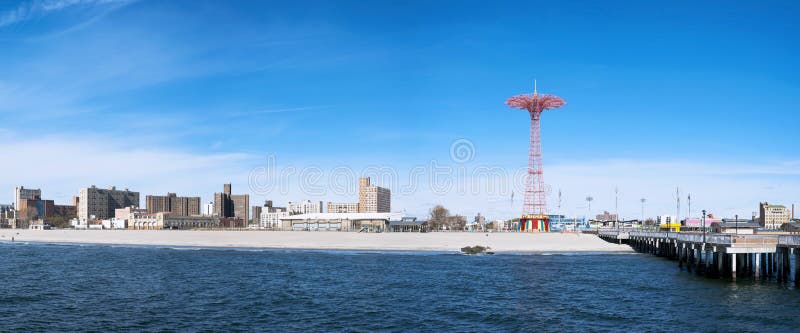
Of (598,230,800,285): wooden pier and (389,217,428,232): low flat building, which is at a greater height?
(598,230,800,285): wooden pier

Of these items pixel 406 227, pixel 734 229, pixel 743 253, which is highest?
pixel 743 253

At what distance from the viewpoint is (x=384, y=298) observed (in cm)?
4556

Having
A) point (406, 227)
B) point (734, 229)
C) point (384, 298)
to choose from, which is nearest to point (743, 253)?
point (384, 298)

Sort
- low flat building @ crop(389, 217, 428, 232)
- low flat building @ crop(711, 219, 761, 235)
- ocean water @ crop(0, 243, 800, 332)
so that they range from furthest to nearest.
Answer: low flat building @ crop(389, 217, 428, 232), low flat building @ crop(711, 219, 761, 235), ocean water @ crop(0, 243, 800, 332)

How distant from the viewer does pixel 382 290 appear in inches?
1956

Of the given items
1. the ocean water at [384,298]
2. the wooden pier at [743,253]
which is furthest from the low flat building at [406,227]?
the wooden pier at [743,253]

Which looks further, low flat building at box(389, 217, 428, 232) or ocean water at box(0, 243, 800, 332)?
low flat building at box(389, 217, 428, 232)

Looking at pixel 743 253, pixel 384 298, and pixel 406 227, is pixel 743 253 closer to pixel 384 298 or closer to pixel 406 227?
pixel 384 298

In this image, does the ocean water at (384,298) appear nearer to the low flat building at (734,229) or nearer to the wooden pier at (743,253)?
the wooden pier at (743,253)

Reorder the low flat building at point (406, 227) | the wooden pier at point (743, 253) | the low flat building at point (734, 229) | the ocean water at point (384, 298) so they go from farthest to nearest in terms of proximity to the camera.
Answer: the low flat building at point (406, 227), the low flat building at point (734, 229), the wooden pier at point (743, 253), the ocean water at point (384, 298)

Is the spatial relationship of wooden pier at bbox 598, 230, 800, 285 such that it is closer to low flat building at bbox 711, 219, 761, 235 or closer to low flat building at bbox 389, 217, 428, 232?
low flat building at bbox 711, 219, 761, 235

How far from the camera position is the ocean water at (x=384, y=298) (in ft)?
116

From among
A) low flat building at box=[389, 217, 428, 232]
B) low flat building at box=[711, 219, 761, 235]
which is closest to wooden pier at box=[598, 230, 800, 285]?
low flat building at box=[711, 219, 761, 235]

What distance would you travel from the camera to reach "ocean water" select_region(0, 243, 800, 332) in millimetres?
35500
